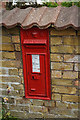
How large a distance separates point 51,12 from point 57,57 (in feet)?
2.46

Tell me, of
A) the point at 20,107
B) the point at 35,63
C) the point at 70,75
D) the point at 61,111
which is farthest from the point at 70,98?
the point at 20,107

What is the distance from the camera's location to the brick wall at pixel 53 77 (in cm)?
246

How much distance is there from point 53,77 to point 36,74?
304 millimetres

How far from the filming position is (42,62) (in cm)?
261

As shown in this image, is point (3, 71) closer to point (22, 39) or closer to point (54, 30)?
point (22, 39)

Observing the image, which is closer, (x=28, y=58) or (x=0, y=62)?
(x=28, y=58)

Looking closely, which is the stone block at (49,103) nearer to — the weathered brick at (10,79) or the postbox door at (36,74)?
the postbox door at (36,74)

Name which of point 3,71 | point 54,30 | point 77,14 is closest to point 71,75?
point 54,30

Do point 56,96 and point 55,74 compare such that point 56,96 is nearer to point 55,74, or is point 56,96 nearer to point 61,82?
point 61,82

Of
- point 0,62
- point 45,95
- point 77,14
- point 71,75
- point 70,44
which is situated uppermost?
point 77,14

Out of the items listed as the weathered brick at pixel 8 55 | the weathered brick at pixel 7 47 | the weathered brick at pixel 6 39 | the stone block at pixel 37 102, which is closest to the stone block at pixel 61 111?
the stone block at pixel 37 102

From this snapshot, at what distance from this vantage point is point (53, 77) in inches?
106

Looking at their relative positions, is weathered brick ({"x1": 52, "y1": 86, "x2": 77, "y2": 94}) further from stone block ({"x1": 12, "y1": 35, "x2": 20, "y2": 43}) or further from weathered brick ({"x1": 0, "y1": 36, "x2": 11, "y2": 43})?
weathered brick ({"x1": 0, "y1": 36, "x2": 11, "y2": 43})

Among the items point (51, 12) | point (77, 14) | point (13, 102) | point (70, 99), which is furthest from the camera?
point (13, 102)
